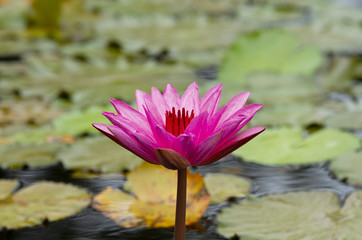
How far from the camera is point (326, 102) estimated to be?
170cm

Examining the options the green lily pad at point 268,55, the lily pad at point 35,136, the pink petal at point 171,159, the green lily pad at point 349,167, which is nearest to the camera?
the pink petal at point 171,159

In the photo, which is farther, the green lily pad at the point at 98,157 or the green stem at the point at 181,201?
the green lily pad at the point at 98,157

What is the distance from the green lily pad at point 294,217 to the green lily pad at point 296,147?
0.22 meters

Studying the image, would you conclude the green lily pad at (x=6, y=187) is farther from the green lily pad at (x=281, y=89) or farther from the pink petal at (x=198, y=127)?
the green lily pad at (x=281, y=89)

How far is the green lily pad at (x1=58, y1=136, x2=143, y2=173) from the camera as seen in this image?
1.32 metres

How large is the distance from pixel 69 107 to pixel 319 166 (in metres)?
0.82

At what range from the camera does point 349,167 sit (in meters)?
1.23

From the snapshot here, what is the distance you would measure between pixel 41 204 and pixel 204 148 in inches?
22.2

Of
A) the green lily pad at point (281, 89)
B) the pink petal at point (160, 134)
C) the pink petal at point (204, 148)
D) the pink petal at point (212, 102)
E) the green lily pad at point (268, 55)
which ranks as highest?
the green lily pad at point (268, 55)

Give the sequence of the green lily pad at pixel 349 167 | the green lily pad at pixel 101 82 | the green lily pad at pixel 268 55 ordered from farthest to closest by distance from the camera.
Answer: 1. the green lily pad at pixel 268 55
2. the green lily pad at pixel 101 82
3. the green lily pad at pixel 349 167

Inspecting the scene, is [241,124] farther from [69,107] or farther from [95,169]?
[69,107]

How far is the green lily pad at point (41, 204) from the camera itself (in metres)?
1.08

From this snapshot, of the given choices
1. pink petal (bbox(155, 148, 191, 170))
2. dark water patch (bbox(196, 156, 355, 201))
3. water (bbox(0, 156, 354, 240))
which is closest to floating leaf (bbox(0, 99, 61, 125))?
water (bbox(0, 156, 354, 240))

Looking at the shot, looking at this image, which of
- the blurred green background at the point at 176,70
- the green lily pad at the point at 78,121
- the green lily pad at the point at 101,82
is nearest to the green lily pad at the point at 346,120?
the blurred green background at the point at 176,70
